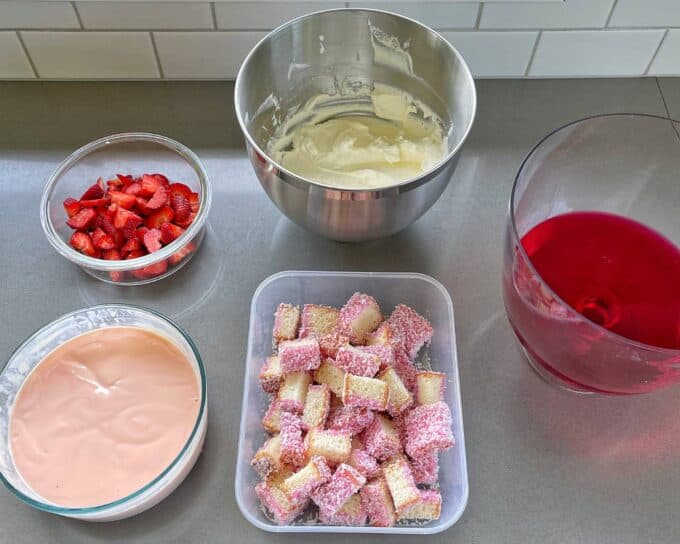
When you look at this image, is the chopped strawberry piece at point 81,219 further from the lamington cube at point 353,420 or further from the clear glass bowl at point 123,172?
the lamington cube at point 353,420

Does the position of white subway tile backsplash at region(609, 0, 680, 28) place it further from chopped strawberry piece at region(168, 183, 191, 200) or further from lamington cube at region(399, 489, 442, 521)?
lamington cube at region(399, 489, 442, 521)

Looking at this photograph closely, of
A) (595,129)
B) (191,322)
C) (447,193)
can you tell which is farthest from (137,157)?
(595,129)

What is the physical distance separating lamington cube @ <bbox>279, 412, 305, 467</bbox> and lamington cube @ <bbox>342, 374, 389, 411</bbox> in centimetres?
8

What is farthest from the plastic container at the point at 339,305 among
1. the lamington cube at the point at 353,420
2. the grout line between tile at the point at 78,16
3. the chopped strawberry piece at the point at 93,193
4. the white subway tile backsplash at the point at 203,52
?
the grout line between tile at the point at 78,16

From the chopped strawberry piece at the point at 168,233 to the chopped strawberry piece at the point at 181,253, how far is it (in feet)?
0.08

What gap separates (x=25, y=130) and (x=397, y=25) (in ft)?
2.37

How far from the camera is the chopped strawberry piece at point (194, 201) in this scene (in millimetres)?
1179

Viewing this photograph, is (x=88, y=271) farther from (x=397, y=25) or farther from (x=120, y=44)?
(x=397, y=25)

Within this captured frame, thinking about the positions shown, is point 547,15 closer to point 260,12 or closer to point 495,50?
point 495,50

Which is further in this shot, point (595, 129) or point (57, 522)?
point (595, 129)

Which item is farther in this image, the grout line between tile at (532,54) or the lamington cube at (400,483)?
the grout line between tile at (532,54)

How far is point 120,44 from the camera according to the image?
1307 millimetres

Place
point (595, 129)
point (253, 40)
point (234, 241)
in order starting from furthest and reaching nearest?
1. point (253, 40)
2. point (234, 241)
3. point (595, 129)

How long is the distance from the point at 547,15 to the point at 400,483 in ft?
2.95
